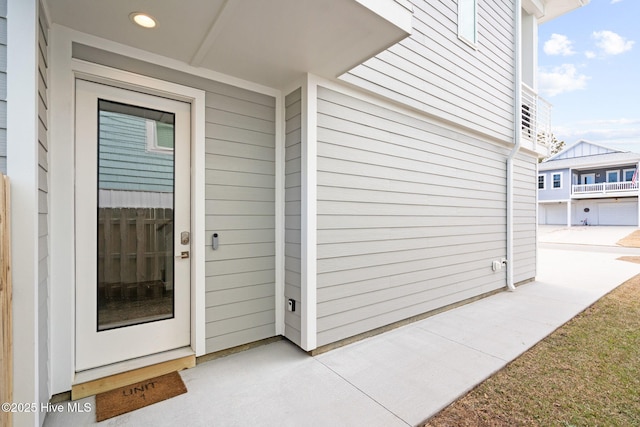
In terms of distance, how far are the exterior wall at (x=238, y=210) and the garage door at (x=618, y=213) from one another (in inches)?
1002

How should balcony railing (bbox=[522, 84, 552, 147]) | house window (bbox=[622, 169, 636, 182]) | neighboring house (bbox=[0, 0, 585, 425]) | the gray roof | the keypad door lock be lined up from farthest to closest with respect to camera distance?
house window (bbox=[622, 169, 636, 182]) → the gray roof → balcony railing (bbox=[522, 84, 552, 147]) → the keypad door lock → neighboring house (bbox=[0, 0, 585, 425])

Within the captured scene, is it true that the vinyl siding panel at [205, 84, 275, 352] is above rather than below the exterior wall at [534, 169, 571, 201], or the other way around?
below

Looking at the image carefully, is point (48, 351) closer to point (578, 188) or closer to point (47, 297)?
point (47, 297)

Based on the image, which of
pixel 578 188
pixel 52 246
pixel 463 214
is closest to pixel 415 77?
pixel 463 214

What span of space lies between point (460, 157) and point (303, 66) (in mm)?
3005

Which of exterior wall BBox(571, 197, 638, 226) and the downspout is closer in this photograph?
the downspout

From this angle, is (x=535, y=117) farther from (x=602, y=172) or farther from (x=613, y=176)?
(x=602, y=172)

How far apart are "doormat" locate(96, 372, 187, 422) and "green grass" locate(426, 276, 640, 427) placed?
6.24 ft

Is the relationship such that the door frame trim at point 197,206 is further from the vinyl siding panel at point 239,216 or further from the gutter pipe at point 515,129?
the gutter pipe at point 515,129

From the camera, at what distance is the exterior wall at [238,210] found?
8.72ft

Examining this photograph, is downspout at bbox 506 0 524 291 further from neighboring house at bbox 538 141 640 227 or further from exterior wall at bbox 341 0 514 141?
neighboring house at bbox 538 141 640 227

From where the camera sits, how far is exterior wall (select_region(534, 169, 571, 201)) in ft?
64.1

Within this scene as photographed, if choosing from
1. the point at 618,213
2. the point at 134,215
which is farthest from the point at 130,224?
the point at 618,213

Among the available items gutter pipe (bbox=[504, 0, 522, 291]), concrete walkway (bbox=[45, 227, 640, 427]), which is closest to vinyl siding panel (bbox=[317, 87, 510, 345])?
concrete walkway (bbox=[45, 227, 640, 427])
